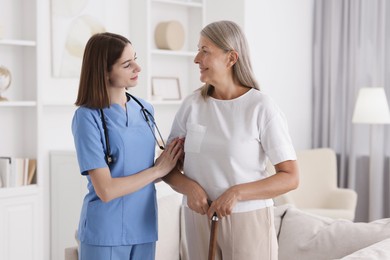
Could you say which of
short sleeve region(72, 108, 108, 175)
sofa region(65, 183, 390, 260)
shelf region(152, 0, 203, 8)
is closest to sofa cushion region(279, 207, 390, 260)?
sofa region(65, 183, 390, 260)

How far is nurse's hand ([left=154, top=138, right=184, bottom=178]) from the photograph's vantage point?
7.69 ft

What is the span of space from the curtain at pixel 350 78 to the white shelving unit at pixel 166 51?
1.20 m

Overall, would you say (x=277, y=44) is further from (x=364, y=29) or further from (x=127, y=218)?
(x=127, y=218)

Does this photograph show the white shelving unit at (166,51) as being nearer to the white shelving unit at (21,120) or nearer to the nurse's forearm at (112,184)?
the white shelving unit at (21,120)

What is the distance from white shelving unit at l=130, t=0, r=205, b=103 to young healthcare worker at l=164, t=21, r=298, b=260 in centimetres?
281

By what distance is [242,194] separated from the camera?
216 centimetres

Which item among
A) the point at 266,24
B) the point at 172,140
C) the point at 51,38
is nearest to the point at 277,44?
the point at 266,24

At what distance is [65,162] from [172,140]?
235 cm

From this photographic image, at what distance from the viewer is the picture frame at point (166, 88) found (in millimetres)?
5328

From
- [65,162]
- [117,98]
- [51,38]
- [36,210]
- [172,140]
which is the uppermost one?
[51,38]

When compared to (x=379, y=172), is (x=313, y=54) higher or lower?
higher

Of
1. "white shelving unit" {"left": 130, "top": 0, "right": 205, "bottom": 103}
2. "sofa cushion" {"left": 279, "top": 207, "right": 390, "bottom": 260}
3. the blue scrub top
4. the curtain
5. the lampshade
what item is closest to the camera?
the blue scrub top

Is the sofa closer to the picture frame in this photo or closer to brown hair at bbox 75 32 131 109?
brown hair at bbox 75 32 131 109

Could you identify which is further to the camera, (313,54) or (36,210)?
(313,54)
